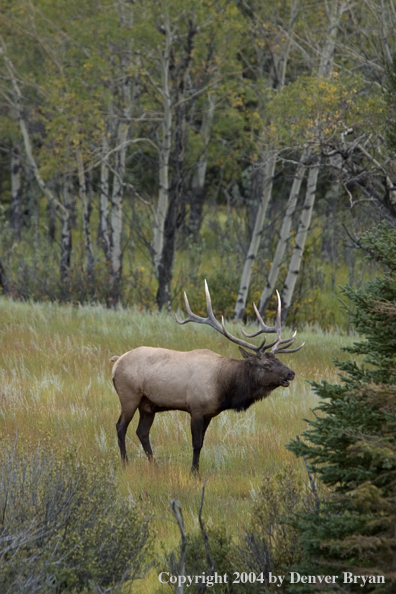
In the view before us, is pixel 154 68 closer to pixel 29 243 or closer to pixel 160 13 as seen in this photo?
pixel 160 13

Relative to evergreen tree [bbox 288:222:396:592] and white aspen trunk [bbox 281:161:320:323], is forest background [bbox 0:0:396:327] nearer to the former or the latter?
white aspen trunk [bbox 281:161:320:323]

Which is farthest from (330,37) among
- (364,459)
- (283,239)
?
(364,459)

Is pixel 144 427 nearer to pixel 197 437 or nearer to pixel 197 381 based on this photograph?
pixel 197 437

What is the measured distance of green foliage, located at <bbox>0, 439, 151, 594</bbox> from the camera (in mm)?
3742

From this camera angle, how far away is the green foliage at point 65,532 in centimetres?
374

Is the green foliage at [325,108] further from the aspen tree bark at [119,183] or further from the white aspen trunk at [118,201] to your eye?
the white aspen trunk at [118,201]

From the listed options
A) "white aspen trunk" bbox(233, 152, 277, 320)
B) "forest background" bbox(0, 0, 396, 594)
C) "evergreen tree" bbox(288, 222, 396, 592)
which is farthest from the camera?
"white aspen trunk" bbox(233, 152, 277, 320)

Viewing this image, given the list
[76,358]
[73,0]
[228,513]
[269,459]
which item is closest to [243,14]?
[73,0]

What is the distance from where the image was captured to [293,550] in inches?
160

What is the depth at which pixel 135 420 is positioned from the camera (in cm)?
802

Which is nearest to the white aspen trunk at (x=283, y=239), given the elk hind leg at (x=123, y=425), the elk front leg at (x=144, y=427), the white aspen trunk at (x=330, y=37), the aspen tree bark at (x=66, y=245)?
the white aspen trunk at (x=330, y=37)

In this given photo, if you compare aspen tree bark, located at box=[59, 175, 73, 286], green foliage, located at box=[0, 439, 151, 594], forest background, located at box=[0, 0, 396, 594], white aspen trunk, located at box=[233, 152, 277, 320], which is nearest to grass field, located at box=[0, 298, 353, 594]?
forest background, located at box=[0, 0, 396, 594]

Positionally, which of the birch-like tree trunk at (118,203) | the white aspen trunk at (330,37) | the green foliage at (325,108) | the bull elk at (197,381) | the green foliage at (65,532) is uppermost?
the white aspen trunk at (330,37)

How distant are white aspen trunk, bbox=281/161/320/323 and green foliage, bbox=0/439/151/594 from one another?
10.9 m
